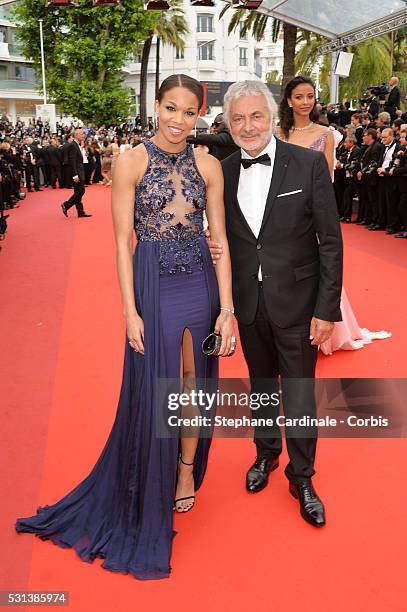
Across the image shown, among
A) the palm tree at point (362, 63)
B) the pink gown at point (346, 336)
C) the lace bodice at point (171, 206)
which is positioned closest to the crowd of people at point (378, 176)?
the pink gown at point (346, 336)

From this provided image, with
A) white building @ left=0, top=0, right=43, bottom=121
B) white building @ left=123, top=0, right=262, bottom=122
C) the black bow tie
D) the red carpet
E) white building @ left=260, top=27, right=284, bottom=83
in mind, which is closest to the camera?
the red carpet

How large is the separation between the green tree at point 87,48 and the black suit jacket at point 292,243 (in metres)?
29.3

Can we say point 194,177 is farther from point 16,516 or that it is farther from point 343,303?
point 343,303

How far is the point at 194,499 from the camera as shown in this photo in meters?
3.05

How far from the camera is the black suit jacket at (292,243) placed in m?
2.67

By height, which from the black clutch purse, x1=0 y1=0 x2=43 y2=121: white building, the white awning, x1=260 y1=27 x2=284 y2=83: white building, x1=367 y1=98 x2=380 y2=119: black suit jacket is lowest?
the black clutch purse

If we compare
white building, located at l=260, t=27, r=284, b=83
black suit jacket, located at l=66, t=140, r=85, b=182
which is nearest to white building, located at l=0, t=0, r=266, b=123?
white building, located at l=260, t=27, r=284, b=83

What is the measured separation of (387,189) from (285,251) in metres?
8.72

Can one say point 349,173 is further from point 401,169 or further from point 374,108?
point 374,108

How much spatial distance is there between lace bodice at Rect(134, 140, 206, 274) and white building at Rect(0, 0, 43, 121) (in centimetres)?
5361

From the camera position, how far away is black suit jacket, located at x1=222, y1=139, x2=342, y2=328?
2.67 meters

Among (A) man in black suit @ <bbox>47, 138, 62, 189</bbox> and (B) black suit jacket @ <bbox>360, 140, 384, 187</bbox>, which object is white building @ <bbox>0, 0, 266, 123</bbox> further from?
(B) black suit jacket @ <bbox>360, 140, 384, 187</bbox>

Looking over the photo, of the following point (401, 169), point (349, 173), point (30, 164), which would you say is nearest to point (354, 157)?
point (349, 173)

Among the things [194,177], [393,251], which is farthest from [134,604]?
[393,251]
